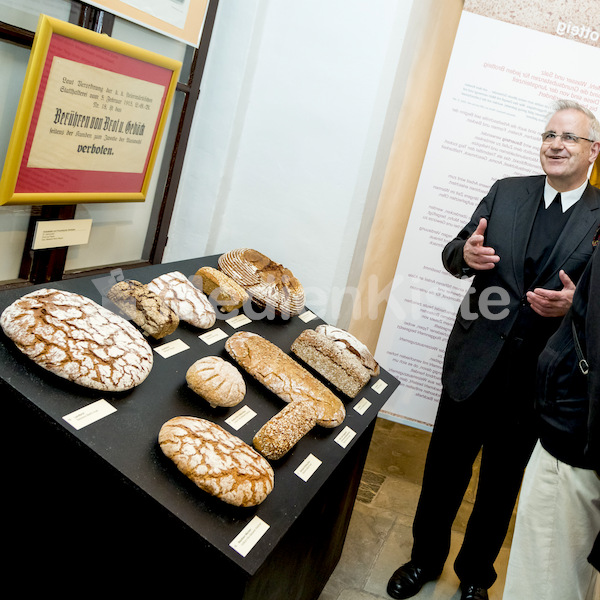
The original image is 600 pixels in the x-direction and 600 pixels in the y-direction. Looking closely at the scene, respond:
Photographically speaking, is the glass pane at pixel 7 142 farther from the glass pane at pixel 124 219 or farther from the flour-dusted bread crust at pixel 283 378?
the flour-dusted bread crust at pixel 283 378

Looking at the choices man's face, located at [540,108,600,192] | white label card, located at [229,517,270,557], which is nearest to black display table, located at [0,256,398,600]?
white label card, located at [229,517,270,557]

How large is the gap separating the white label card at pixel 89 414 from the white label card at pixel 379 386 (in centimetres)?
99

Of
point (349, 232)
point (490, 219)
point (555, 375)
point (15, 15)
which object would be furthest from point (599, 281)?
point (15, 15)

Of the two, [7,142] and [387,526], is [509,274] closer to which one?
[387,526]

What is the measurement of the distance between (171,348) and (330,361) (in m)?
0.53

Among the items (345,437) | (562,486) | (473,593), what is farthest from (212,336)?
(473,593)

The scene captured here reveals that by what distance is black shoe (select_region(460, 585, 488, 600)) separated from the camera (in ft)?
7.41

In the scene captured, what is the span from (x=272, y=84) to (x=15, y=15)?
1.09 m

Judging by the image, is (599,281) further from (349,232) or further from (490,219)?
(349,232)

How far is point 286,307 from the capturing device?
207cm

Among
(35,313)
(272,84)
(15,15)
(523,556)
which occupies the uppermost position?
(272,84)

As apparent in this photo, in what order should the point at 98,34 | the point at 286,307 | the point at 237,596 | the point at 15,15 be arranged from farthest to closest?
the point at 286,307, the point at 98,34, the point at 15,15, the point at 237,596

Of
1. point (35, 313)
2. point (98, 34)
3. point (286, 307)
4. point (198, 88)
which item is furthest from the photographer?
point (198, 88)

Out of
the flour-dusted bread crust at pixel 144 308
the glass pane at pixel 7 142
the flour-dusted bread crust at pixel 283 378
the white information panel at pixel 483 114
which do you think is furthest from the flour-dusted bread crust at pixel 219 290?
the white information panel at pixel 483 114
